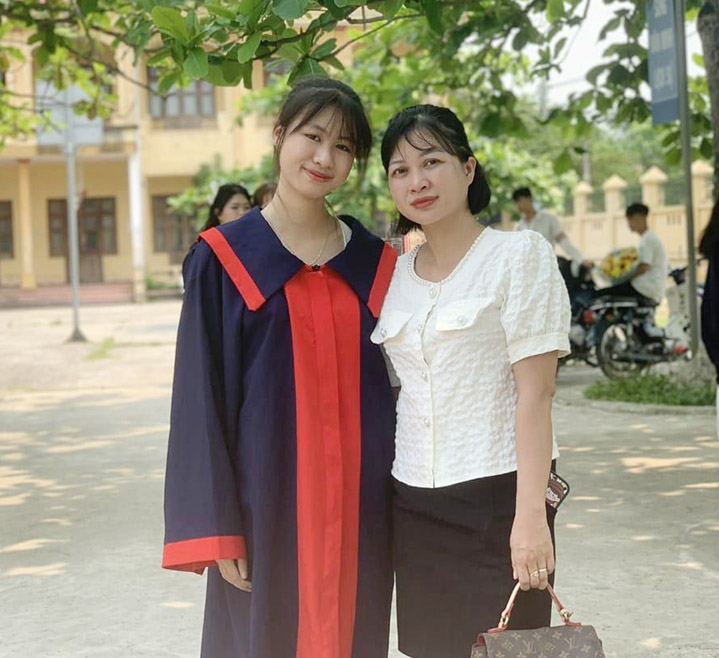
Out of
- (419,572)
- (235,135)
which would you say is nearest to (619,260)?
(419,572)

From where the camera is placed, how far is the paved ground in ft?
14.3

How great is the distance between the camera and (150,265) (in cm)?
3412

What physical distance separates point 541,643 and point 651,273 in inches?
357

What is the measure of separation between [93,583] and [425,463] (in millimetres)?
2820

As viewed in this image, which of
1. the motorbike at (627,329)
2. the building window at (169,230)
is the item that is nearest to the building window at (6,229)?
the building window at (169,230)

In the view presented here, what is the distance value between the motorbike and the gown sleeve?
8.56 m

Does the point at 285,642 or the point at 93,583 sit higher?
the point at 285,642

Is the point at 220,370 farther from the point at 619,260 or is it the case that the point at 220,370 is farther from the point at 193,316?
the point at 619,260

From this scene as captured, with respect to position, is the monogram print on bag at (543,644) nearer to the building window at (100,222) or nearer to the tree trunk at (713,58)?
the tree trunk at (713,58)

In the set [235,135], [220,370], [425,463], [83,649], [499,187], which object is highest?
[235,135]

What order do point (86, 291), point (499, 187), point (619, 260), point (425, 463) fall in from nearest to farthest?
point (425, 463)
point (619, 260)
point (499, 187)
point (86, 291)

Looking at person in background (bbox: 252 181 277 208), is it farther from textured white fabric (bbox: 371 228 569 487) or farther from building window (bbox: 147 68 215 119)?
building window (bbox: 147 68 215 119)

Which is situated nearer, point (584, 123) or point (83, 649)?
point (83, 649)

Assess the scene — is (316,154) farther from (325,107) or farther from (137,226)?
(137,226)
